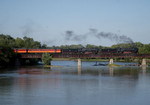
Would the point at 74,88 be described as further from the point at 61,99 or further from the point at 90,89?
the point at 61,99

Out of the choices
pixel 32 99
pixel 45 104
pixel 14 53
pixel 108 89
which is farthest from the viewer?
pixel 14 53

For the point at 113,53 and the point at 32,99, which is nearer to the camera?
the point at 32,99

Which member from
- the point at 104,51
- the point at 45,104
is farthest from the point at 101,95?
the point at 104,51

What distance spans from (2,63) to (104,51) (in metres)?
38.0

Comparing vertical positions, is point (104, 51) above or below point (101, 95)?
above

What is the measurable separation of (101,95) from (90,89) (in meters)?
4.84

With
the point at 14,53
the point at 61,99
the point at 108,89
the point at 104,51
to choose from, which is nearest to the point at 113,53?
the point at 104,51

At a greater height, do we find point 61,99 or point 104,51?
point 104,51

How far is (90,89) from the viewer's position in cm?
3784

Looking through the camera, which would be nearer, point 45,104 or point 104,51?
point 45,104

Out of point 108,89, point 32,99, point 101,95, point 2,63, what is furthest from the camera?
point 2,63

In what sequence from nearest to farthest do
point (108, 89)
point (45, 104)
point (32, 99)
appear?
point (45, 104), point (32, 99), point (108, 89)

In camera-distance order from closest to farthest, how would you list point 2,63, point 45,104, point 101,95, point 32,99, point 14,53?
point 45,104, point 32,99, point 101,95, point 2,63, point 14,53

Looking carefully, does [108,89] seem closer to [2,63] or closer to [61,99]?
[61,99]
